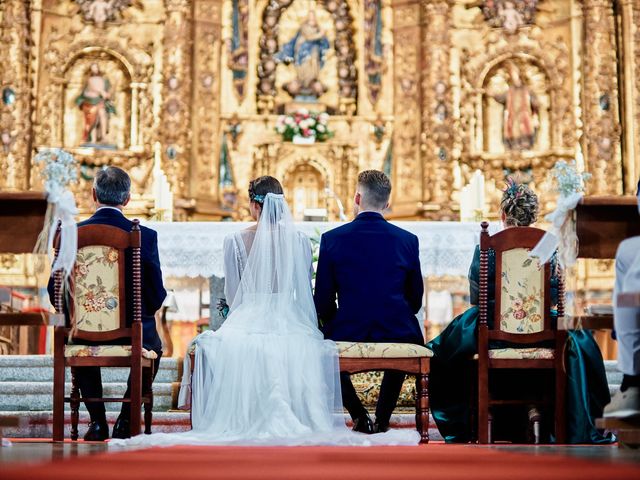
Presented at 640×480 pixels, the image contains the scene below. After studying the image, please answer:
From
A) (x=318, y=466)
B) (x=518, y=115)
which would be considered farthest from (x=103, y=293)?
(x=518, y=115)

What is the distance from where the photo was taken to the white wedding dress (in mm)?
5250

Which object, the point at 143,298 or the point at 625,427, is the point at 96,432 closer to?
the point at 143,298

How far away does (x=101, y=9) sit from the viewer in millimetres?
12445

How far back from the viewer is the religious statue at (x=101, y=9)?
12.4 metres

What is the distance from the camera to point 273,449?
4504 mm

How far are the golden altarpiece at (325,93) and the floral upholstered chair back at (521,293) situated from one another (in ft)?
19.6

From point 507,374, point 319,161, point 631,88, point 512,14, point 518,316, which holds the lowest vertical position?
point 507,374

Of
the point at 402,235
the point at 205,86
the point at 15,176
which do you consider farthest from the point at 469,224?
the point at 15,176

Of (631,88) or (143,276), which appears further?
(631,88)

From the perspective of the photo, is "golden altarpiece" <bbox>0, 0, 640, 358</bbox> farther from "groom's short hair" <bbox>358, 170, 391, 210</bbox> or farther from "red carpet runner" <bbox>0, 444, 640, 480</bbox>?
"red carpet runner" <bbox>0, 444, 640, 480</bbox>

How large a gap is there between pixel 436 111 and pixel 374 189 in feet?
21.4

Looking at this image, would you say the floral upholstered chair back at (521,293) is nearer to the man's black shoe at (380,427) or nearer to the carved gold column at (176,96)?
the man's black shoe at (380,427)

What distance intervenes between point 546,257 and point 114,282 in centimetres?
228

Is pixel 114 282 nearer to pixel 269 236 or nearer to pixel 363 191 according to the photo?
pixel 269 236
